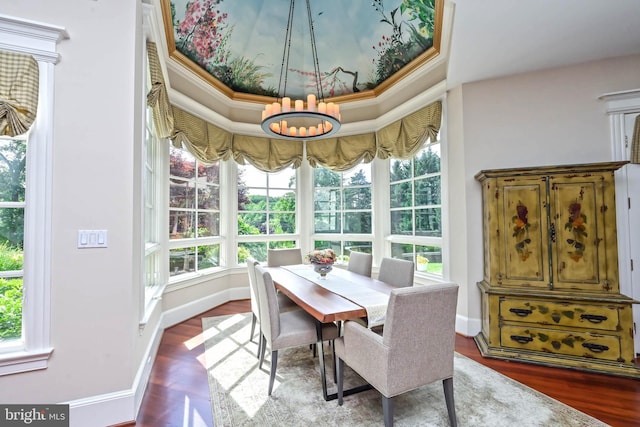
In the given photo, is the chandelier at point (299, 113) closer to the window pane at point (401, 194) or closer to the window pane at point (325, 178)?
the window pane at point (325, 178)

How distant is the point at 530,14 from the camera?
214 cm

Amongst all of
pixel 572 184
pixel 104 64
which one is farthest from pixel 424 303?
pixel 104 64

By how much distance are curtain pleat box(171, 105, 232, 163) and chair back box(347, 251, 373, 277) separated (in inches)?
92.4

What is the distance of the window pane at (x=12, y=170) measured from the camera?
171 centimetres

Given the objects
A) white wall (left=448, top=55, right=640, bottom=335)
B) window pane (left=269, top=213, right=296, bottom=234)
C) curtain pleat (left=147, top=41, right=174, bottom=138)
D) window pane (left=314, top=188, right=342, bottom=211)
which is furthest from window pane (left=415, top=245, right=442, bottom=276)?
curtain pleat (left=147, top=41, right=174, bottom=138)

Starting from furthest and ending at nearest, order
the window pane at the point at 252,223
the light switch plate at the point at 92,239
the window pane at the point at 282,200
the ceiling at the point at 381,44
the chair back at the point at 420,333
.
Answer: the window pane at the point at 282,200 → the window pane at the point at 252,223 → the ceiling at the point at 381,44 → the light switch plate at the point at 92,239 → the chair back at the point at 420,333

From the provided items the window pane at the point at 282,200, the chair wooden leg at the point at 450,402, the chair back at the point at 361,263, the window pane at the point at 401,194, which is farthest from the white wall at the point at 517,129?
the window pane at the point at 282,200

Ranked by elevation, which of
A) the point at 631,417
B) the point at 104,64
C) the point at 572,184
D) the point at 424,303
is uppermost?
the point at 104,64

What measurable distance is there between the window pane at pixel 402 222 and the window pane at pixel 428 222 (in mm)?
154

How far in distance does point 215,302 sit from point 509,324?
356cm

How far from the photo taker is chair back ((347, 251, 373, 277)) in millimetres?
3209

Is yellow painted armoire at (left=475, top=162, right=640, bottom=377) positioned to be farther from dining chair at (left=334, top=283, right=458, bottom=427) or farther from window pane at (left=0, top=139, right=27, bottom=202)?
window pane at (left=0, top=139, right=27, bottom=202)

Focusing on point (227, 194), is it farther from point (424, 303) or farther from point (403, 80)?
point (424, 303)

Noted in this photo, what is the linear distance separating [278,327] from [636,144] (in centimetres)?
353
